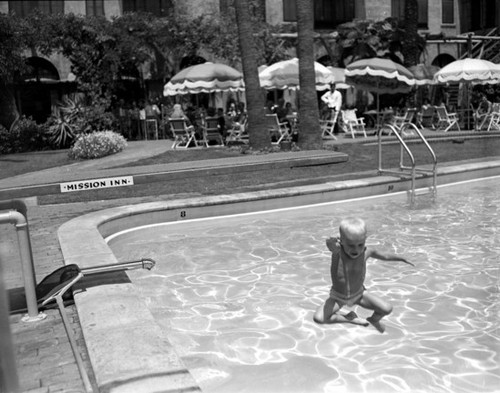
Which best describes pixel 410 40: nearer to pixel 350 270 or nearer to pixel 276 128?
pixel 276 128

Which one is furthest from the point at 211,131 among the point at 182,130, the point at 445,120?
the point at 445,120

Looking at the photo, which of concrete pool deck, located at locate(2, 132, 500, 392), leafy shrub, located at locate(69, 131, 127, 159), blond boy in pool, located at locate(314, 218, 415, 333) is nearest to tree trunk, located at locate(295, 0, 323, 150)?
leafy shrub, located at locate(69, 131, 127, 159)

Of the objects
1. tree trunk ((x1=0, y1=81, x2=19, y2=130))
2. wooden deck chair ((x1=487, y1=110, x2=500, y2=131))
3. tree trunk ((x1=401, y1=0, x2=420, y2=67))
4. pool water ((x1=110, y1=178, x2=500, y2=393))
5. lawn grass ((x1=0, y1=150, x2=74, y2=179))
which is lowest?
pool water ((x1=110, y1=178, x2=500, y2=393))

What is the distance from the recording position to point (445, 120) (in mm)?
19594

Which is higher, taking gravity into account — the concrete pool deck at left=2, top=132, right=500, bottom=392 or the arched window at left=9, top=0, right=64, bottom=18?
the arched window at left=9, top=0, right=64, bottom=18

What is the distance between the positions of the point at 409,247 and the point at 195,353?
3.67 metres

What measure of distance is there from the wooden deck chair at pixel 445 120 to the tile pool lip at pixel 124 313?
12624 mm

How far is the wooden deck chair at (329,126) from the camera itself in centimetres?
1738

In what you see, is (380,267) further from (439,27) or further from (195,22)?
(439,27)

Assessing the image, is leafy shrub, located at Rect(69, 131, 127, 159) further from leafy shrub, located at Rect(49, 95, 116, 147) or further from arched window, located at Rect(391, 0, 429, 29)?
arched window, located at Rect(391, 0, 429, 29)

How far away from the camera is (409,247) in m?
7.21

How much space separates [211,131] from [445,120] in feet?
27.2

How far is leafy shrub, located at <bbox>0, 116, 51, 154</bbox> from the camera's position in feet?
60.6

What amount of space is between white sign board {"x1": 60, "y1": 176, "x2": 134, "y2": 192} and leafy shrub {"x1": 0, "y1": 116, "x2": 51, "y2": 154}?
12853 mm
